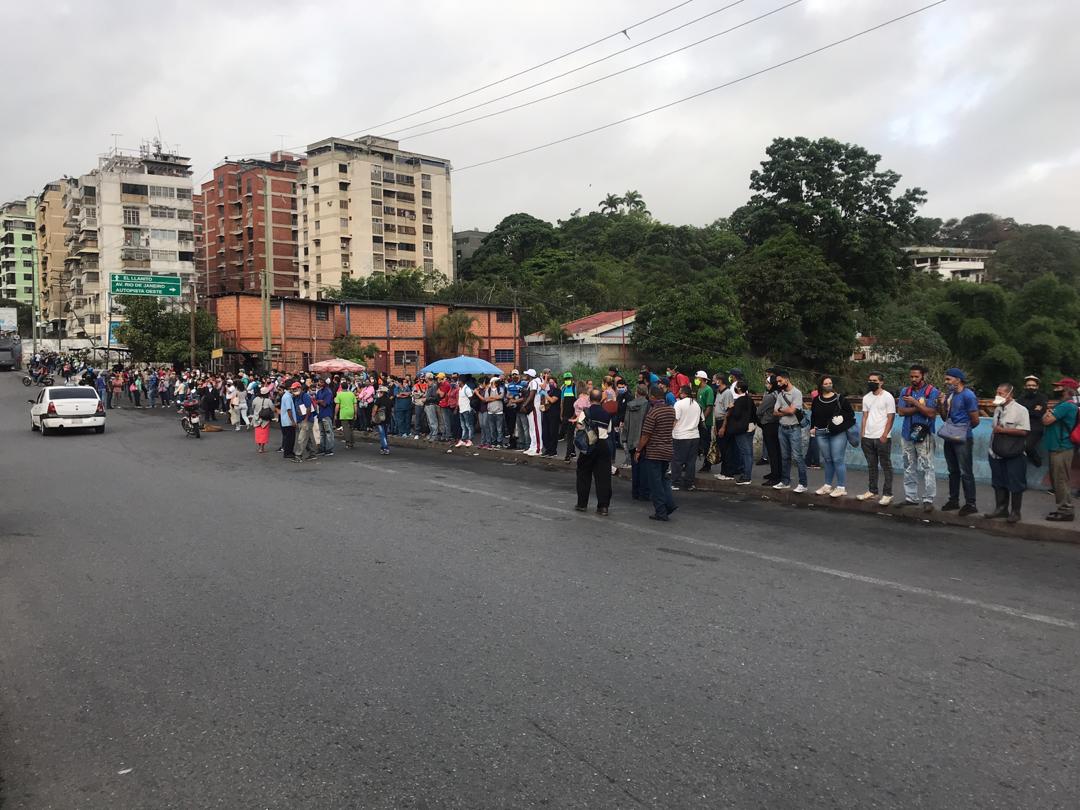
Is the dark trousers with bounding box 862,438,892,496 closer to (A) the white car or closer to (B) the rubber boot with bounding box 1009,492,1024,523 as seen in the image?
(B) the rubber boot with bounding box 1009,492,1024,523

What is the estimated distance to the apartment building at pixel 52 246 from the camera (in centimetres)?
10312

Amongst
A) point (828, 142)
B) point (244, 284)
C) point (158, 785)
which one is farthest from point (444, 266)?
point (158, 785)

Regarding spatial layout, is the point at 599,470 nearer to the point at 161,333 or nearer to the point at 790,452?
the point at 790,452

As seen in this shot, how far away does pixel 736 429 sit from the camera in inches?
478

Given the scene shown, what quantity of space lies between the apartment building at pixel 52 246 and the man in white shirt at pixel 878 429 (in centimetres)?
11348

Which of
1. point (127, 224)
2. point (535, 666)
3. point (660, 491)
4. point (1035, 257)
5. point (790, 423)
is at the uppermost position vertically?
point (127, 224)

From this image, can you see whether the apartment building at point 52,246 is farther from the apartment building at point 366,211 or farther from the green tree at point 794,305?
the green tree at point 794,305

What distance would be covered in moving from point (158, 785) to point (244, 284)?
10574 centimetres

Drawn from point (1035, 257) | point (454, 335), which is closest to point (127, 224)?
point (454, 335)

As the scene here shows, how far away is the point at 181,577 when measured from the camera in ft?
23.0

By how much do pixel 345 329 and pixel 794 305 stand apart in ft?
86.4

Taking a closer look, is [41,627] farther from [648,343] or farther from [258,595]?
[648,343]

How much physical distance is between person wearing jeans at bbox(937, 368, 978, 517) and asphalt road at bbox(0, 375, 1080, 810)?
2.28 feet

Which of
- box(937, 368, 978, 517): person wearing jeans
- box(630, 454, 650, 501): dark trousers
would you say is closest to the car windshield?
box(630, 454, 650, 501): dark trousers
